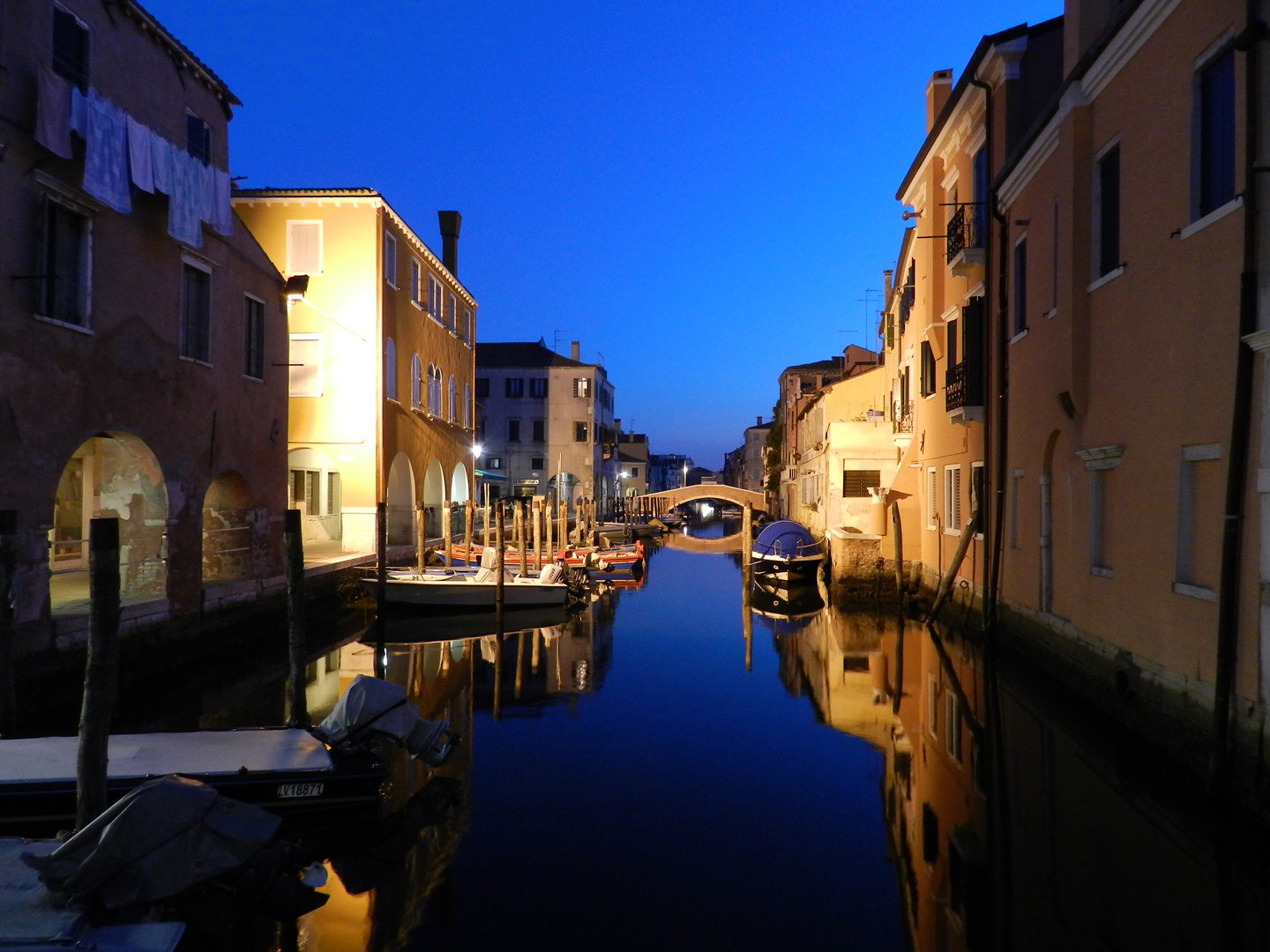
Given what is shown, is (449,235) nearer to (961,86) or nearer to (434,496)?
(434,496)

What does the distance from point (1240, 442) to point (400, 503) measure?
20.8 m

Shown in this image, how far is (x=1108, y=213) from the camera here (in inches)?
382

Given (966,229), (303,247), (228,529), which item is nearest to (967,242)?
(966,229)

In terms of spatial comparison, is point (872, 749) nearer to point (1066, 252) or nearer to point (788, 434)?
point (1066, 252)

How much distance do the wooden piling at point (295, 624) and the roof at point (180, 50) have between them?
24.2 feet

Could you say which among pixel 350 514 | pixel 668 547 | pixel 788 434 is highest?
pixel 788 434

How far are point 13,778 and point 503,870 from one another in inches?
150

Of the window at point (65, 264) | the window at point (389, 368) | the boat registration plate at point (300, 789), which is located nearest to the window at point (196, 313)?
the window at point (65, 264)

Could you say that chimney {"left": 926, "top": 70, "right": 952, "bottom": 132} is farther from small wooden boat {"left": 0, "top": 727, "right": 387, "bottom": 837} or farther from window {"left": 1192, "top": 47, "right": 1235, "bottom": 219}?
small wooden boat {"left": 0, "top": 727, "right": 387, "bottom": 837}

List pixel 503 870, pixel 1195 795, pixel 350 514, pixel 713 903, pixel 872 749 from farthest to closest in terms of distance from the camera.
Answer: pixel 350 514 < pixel 872 749 < pixel 1195 795 < pixel 503 870 < pixel 713 903

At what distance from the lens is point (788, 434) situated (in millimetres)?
48125

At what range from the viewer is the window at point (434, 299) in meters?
26.4

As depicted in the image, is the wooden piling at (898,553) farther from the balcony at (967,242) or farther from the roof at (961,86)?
the roof at (961,86)

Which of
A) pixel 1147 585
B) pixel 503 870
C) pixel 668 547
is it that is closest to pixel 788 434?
pixel 668 547
